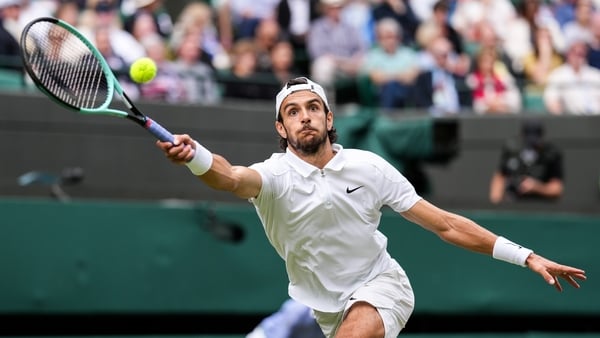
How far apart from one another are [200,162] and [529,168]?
24.0ft

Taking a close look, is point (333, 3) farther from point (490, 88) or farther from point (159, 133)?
point (159, 133)

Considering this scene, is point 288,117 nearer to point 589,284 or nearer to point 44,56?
point 44,56

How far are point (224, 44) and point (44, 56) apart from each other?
5.88 meters

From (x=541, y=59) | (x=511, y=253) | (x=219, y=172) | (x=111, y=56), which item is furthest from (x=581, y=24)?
(x=219, y=172)

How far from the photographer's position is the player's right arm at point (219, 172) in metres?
6.15

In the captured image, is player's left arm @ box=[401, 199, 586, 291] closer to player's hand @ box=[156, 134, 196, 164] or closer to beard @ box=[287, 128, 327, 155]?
beard @ box=[287, 128, 327, 155]

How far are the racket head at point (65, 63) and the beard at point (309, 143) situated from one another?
109cm

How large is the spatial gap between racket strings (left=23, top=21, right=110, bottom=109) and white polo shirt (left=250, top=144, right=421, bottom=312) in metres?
1.08

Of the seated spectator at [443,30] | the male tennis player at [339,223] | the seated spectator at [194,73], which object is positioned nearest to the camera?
the male tennis player at [339,223]

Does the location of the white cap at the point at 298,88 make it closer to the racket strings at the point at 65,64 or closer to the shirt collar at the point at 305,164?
the shirt collar at the point at 305,164

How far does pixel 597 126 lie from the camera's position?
1339 cm

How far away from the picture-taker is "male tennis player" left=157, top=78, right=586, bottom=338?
22.8 ft

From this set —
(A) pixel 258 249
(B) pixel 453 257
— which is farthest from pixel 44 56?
(B) pixel 453 257

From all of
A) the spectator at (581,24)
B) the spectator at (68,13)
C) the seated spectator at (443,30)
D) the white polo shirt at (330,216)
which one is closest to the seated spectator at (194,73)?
the spectator at (68,13)
